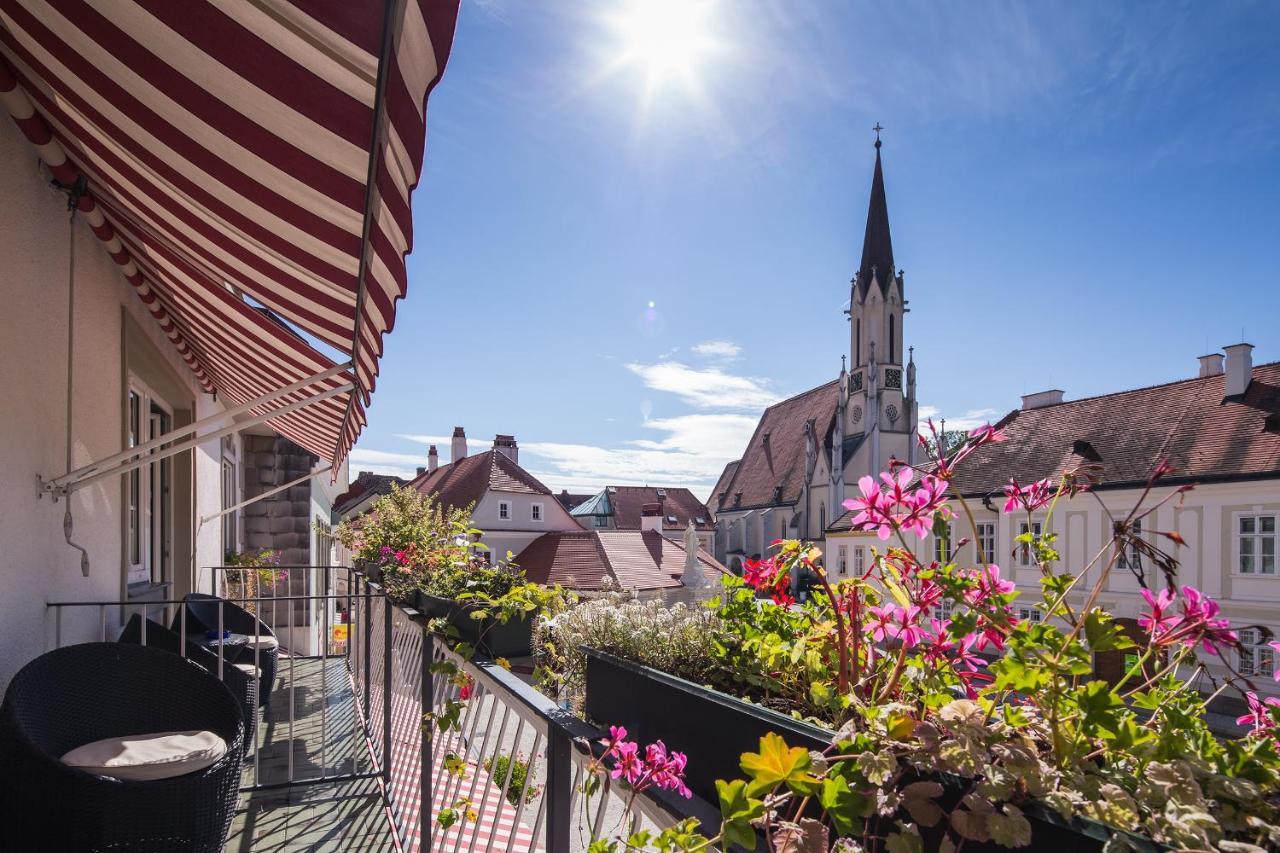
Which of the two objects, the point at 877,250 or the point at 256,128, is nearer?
the point at 256,128

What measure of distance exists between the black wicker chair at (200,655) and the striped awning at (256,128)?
2.01 metres

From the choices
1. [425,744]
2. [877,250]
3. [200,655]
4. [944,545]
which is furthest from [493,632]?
[877,250]

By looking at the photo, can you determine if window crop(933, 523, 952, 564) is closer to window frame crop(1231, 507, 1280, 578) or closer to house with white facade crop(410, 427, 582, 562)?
window frame crop(1231, 507, 1280, 578)

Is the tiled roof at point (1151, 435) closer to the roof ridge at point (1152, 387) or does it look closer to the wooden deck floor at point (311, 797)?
the roof ridge at point (1152, 387)

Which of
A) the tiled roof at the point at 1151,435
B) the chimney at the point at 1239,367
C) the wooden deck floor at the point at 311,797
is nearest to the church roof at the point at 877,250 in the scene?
the tiled roof at the point at 1151,435

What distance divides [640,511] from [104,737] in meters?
52.1

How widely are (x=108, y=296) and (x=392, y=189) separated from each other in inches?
149

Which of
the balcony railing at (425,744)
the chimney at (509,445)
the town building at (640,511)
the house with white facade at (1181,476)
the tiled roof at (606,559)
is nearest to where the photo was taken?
the balcony railing at (425,744)

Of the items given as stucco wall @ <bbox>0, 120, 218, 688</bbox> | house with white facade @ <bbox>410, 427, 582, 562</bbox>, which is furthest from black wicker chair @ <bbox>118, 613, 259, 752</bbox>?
house with white facade @ <bbox>410, 427, 582, 562</bbox>

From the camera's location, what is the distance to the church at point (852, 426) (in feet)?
140

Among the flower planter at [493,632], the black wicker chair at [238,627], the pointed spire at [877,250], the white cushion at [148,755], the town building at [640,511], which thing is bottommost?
the town building at [640,511]

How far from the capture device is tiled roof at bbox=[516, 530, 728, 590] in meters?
27.9

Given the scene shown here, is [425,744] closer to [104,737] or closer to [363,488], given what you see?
[104,737]

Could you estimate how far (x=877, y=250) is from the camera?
4619 centimetres
